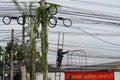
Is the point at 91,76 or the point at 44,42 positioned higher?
the point at 44,42

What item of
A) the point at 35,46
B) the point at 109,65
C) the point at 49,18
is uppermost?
the point at 49,18

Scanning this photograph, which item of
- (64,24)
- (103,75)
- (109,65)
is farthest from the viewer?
(109,65)

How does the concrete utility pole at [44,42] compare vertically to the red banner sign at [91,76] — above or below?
above

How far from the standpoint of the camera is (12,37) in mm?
33062

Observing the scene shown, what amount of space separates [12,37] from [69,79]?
834cm

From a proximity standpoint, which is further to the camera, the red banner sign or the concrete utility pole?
the red banner sign

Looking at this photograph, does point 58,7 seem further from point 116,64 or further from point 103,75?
point 116,64

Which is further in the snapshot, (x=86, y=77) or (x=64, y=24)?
(x=86, y=77)

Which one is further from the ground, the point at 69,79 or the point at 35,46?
the point at 35,46

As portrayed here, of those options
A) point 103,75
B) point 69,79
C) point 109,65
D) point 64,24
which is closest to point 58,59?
point 69,79

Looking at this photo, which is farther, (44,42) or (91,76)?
(91,76)

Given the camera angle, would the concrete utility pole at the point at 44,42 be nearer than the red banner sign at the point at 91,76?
Yes

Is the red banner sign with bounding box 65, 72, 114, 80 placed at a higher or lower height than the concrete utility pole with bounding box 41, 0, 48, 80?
lower

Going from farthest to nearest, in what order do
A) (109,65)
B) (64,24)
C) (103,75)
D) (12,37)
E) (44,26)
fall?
1. (109,65)
2. (12,37)
3. (103,75)
4. (64,24)
5. (44,26)
